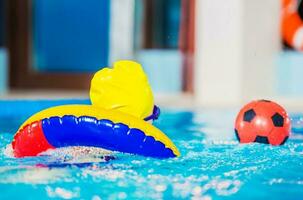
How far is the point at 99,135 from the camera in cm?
230

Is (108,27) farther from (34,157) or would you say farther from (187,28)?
(34,157)

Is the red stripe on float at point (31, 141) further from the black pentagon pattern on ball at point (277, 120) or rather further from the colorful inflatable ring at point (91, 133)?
the black pentagon pattern on ball at point (277, 120)

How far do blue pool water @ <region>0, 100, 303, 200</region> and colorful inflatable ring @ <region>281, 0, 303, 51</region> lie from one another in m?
4.19

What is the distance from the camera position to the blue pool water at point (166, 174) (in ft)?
5.99

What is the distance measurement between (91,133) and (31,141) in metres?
0.25

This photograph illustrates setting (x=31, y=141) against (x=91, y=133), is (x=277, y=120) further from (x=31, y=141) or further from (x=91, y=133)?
(x=31, y=141)

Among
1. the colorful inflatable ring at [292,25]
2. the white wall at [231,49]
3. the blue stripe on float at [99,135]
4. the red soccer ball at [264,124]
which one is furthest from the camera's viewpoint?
the colorful inflatable ring at [292,25]

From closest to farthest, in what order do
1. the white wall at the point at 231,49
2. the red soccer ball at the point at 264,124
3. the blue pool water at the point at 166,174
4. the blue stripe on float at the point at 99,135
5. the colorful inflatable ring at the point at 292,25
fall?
1. the blue pool water at the point at 166,174
2. the blue stripe on float at the point at 99,135
3. the red soccer ball at the point at 264,124
4. the white wall at the point at 231,49
5. the colorful inflatable ring at the point at 292,25

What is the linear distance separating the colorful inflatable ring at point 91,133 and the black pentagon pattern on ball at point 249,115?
0.58m

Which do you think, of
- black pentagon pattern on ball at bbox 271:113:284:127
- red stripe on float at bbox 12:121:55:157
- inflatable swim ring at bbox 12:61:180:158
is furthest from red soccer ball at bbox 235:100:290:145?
red stripe on float at bbox 12:121:55:157

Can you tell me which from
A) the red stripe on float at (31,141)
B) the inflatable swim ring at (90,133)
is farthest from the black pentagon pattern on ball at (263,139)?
the red stripe on float at (31,141)

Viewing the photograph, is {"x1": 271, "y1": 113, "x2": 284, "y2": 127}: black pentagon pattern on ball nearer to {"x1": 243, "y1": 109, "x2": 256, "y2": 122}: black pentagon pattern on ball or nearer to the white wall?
{"x1": 243, "y1": 109, "x2": 256, "y2": 122}: black pentagon pattern on ball

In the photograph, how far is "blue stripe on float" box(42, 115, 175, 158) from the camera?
230 centimetres

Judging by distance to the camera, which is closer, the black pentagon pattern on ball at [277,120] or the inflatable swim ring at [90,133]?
the inflatable swim ring at [90,133]
